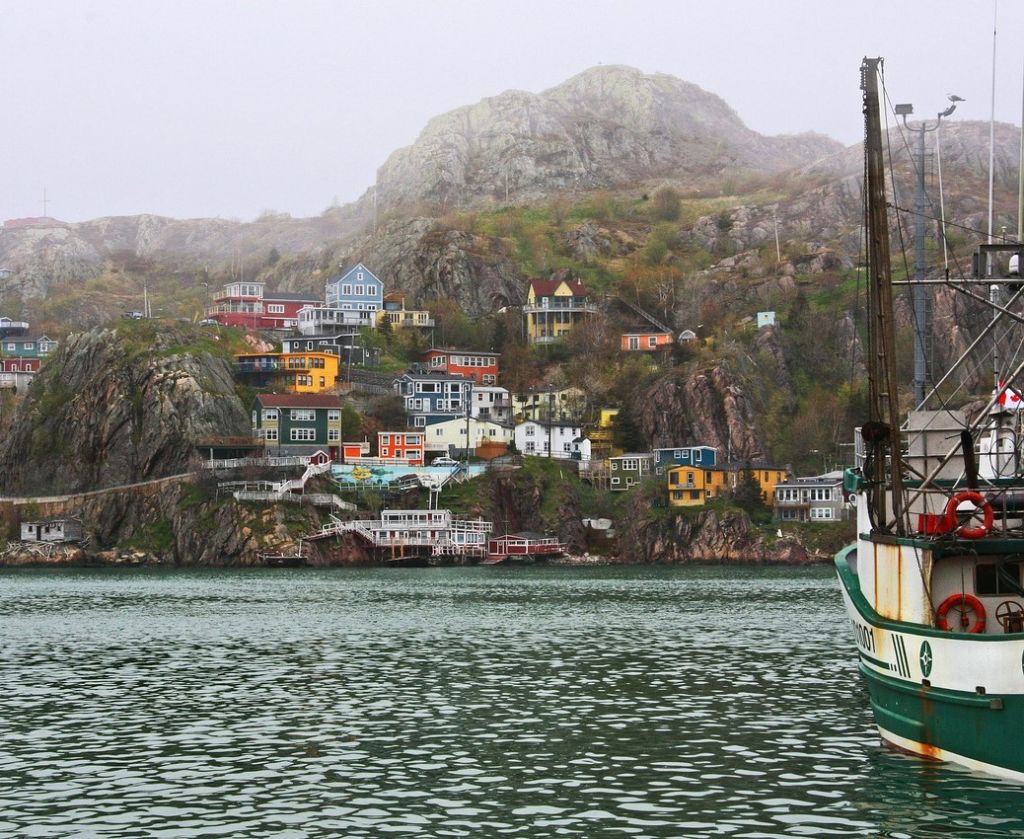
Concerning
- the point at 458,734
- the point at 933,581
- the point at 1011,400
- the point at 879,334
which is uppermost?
the point at 879,334

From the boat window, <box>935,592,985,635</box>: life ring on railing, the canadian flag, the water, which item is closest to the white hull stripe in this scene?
the water

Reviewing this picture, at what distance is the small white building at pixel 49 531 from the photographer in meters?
199

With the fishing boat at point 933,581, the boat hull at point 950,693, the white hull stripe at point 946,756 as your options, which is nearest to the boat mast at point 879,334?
the fishing boat at point 933,581

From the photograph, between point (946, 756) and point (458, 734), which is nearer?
Answer: point (946, 756)

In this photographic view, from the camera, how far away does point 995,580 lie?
4034 cm

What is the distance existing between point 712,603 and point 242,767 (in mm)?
72061

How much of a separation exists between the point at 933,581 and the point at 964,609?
1165 millimetres

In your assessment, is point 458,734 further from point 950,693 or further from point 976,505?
point 976,505

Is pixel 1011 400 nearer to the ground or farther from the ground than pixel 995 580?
farther from the ground

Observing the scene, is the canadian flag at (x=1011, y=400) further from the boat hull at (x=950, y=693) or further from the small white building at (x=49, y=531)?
the small white building at (x=49, y=531)

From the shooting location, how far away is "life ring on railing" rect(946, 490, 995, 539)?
128 feet

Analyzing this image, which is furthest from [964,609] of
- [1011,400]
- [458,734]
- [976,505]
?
[1011,400]

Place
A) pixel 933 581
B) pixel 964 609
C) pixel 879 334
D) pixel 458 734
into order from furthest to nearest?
1. pixel 458 734
2. pixel 879 334
3. pixel 933 581
4. pixel 964 609

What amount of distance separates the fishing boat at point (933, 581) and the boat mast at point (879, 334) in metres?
0.05
